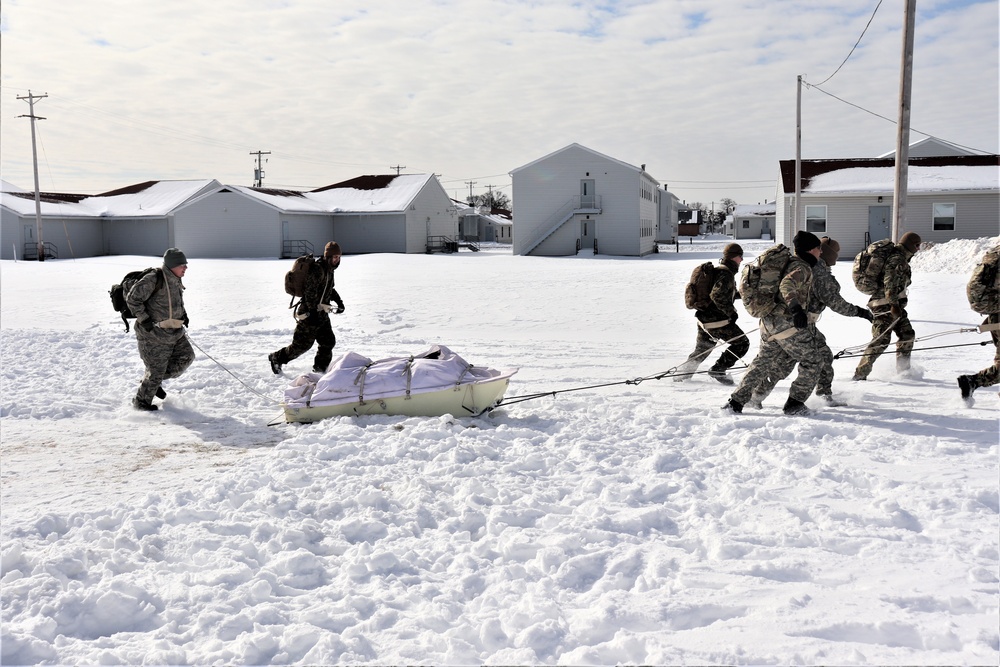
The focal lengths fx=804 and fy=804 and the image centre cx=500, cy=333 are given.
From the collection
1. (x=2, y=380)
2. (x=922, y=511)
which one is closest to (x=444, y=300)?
(x=2, y=380)

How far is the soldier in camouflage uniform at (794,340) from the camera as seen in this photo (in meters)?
6.92

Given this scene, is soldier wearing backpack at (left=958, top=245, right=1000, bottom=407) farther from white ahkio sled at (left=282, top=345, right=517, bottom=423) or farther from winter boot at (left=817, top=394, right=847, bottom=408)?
white ahkio sled at (left=282, top=345, right=517, bottom=423)

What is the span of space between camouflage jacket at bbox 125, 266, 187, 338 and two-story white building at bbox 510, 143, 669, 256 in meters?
33.5

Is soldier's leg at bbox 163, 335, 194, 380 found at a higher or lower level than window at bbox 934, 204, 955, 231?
lower

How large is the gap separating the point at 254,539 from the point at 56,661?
1.33m

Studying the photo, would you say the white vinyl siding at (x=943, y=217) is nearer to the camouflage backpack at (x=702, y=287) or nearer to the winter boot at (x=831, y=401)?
the camouflage backpack at (x=702, y=287)

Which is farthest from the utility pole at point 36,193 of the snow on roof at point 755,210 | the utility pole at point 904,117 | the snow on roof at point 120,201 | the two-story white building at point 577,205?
the snow on roof at point 755,210

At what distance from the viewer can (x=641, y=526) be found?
4.81 metres

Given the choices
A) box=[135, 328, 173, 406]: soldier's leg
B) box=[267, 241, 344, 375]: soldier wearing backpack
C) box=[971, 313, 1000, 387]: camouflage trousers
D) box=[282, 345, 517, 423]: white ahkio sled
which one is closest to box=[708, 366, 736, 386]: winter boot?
box=[971, 313, 1000, 387]: camouflage trousers

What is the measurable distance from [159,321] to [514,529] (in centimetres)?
521

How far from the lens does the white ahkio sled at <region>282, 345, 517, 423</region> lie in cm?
734

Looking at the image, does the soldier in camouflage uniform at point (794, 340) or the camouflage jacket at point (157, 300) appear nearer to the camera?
the soldier in camouflage uniform at point (794, 340)

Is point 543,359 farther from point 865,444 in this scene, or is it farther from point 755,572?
point 755,572

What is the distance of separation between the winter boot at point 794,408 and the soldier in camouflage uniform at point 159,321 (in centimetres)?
600
